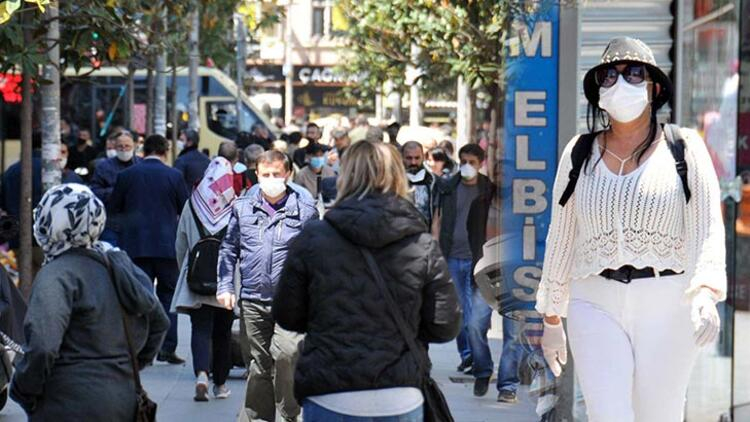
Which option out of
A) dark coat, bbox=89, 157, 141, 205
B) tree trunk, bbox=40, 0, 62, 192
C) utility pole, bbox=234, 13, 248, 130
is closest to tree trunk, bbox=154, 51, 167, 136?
utility pole, bbox=234, 13, 248, 130

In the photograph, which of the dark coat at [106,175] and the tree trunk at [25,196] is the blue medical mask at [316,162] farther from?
the tree trunk at [25,196]

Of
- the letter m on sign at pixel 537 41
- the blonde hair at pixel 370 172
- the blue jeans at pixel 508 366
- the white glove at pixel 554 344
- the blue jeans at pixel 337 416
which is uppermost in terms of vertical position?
the letter m on sign at pixel 537 41

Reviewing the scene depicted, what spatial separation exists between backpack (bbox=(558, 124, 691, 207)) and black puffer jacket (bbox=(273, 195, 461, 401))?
681 mm

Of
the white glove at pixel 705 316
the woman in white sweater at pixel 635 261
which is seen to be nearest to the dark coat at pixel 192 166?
the woman in white sweater at pixel 635 261

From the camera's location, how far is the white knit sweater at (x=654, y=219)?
16.9 ft

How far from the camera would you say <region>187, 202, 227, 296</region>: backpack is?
10.4 meters

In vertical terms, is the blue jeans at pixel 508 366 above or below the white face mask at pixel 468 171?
below

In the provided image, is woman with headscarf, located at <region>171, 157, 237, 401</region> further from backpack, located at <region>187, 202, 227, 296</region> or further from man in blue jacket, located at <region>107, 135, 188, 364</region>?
man in blue jacket, located at <region>107, 135, 188, 364</region>

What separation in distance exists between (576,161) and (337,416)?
1331 mm

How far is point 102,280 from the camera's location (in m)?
5.49

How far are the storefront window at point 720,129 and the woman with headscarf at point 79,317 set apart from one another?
3300 millimetres

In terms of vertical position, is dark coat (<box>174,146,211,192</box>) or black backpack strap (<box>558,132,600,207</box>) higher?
black backpack strap (<box>558,132,600,207</box>)

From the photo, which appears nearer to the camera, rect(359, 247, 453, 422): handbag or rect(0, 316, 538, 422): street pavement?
rect(359, 247, 453, 422): handbag

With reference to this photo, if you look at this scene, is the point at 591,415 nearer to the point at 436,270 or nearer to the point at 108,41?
the point at 436,270
